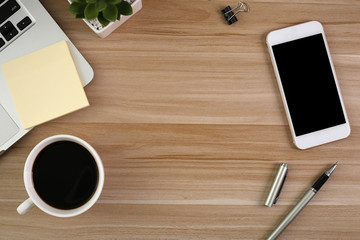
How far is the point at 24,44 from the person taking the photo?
63 cm

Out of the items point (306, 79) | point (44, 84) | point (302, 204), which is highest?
point (44, 84)

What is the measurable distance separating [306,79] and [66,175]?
48 cm

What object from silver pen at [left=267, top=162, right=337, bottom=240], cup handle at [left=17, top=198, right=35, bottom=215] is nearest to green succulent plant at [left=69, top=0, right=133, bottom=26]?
cup handle at [left=17, top=198, right=35, bottom=215]

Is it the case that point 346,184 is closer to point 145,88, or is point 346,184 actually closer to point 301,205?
point 301,205

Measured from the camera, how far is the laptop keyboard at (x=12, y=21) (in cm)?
→ 61

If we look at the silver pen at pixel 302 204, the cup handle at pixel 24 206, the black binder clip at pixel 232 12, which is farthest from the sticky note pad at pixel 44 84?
the silver pen at pixel 302 204

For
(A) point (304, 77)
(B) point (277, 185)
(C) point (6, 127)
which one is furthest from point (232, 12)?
(C) point (6, 127)

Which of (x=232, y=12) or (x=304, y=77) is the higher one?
(x=232, y=12)

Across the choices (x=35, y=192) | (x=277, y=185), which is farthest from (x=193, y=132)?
(x=35, y=192)

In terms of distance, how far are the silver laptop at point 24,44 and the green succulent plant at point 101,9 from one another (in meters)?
0.09

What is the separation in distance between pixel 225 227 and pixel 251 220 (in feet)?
0.17

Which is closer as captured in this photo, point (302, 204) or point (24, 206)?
point (24, 206)

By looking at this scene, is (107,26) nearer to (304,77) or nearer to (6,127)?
(6,127)

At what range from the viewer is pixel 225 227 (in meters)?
0.68
